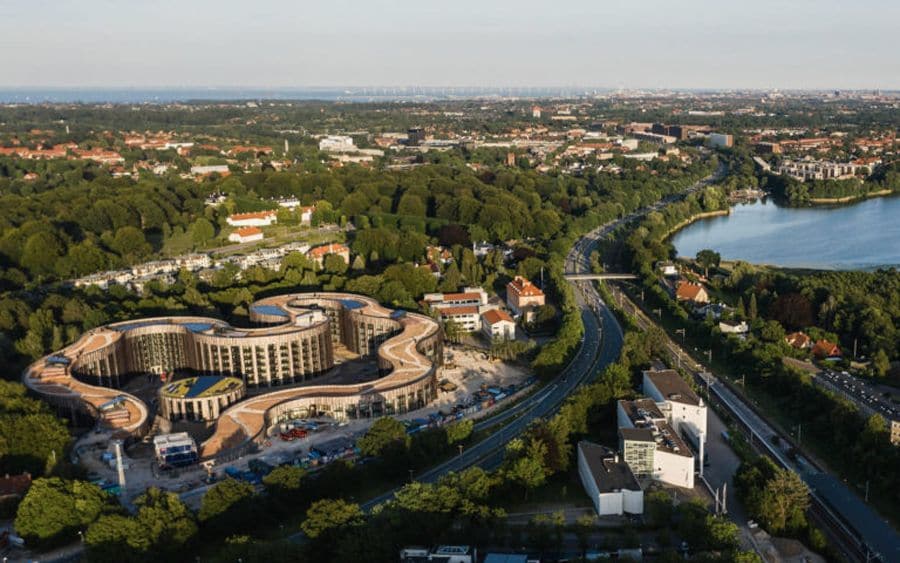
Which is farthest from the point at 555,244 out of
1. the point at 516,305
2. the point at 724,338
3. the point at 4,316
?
the point at 4,316

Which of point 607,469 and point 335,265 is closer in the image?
point 607,469

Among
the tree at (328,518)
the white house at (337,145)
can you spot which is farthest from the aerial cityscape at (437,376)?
the white house at (337,145)

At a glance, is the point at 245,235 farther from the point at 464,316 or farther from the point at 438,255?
the point at 464,316

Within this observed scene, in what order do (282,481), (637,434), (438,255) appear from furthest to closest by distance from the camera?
(438,255), (637,434), (282,481)

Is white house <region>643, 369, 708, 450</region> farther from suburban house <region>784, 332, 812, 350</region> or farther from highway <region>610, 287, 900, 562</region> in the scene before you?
suburban house <region>784, 332, 812, 350</region>

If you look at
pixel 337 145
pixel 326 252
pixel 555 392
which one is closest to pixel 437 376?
pixel 555 392

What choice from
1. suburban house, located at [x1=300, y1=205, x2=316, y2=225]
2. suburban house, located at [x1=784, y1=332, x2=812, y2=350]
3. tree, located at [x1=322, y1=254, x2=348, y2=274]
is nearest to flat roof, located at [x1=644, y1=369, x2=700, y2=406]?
suburban house, located at [x1=784, y1=332, x2=812, y2=350]

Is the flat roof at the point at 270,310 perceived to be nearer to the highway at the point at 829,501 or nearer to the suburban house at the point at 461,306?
the suburban house at the point at 461,306
